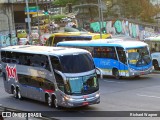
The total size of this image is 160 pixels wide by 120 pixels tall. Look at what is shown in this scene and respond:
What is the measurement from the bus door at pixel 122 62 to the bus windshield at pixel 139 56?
1.18ft

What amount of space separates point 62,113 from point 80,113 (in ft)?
2.74

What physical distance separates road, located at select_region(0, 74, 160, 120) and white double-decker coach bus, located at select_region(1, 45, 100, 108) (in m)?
0.48

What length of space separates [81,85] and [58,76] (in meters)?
1.16

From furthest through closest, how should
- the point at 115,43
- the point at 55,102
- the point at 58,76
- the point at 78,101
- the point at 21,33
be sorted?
the point at 21,33 < the point at 115,43 < the point at 55,102 < the point at 58,76 < the point at 78,101

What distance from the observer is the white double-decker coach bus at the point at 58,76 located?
18922mm

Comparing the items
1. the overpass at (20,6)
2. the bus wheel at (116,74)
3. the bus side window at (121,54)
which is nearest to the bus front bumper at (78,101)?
the bus side window at (121,54)

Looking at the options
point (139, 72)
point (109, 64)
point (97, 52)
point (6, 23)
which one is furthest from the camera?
point (6, 23)

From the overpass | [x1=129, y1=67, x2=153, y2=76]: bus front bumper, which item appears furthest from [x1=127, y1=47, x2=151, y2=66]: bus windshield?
the overpass

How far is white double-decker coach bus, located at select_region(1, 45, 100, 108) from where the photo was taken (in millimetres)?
18922

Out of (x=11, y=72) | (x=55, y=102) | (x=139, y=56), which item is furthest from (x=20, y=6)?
(x=55, y=102)

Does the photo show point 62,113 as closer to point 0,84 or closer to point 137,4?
point 0,84

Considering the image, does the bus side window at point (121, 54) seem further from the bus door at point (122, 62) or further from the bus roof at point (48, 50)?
→ the bus roof at point (48, 50)

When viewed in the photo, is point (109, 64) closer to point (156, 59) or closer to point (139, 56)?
point (139, 56)

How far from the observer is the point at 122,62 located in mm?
30109
